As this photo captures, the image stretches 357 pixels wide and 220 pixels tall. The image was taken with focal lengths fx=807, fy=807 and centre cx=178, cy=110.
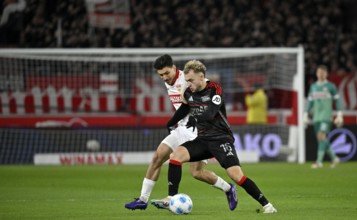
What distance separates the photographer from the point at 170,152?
9.66 meters

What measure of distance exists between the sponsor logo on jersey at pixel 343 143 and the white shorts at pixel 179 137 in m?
11.2

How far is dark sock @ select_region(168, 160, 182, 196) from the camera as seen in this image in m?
9.08

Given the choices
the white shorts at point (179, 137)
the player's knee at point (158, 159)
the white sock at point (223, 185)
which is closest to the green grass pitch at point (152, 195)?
the white sock at point (223, 185)

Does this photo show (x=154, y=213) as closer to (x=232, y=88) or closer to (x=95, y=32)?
(x=232, y=88)

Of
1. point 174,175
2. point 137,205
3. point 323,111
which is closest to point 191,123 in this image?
point 174,175

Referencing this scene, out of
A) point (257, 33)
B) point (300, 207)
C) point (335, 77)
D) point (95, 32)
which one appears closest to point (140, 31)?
point (95, 32)

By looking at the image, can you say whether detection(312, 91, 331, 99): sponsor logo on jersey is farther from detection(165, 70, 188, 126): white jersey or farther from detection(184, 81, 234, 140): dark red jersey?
detection(184, 81, 234, 140): dark red jersey

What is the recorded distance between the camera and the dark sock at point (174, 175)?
9078 millimetres

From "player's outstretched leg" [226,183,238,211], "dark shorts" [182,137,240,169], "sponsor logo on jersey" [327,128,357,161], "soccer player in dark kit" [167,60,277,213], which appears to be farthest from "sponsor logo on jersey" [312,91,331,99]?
"dark shorts" [182,137,240,169]

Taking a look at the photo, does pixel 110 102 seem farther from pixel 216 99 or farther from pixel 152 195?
pixel 216 99

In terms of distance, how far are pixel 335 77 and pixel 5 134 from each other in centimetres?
963

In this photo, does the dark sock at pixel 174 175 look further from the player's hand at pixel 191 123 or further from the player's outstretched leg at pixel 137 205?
the player's hand at pixel 191 123

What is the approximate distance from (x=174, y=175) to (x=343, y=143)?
12268mm

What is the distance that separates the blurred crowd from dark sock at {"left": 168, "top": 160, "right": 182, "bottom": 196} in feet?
44.6
